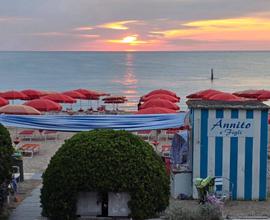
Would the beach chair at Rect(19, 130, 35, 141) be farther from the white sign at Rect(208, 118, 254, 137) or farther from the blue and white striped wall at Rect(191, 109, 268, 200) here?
the white sign at Rect(208, 118, 254, 137)

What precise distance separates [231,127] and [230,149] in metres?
0.45

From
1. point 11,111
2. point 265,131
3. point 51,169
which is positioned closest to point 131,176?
point 51,169

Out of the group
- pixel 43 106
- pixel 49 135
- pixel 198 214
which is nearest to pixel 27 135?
pixel 49 135

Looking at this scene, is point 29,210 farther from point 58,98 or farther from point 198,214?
point 58,98

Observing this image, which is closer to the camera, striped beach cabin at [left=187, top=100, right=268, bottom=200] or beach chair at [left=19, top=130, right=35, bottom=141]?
striped beach cabin at [left=187, top=100, right=268, bottom=200]

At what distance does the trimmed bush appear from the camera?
9.30m

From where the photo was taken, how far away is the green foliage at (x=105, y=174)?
8469 millimetres

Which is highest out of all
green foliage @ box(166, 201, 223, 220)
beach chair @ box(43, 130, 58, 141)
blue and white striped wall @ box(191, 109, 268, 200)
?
blue and white striped wall @ box(191, 109, 268, 200)

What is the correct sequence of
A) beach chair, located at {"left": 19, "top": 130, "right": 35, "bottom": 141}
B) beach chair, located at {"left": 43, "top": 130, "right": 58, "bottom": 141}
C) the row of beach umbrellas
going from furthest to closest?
1. beach chair, located at {"left": 43, "top": 130, "right": 58, "bottom": 141}
2. beach chair, located at {"left": 19, "top": 130, "right": 35, "bottom": 141}
3. the row of beach umbrellas

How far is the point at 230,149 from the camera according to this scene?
11.6 m

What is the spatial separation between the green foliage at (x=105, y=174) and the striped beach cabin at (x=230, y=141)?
9.46 ft

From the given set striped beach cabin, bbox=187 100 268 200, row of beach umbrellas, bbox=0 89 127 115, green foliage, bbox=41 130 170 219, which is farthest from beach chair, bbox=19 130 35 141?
green foliage, bbox=41 130 170 219

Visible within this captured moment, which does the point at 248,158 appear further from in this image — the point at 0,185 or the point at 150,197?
the point at 0,185

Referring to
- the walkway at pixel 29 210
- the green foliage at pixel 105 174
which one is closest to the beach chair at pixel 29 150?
the walkway at pixel 29 210
